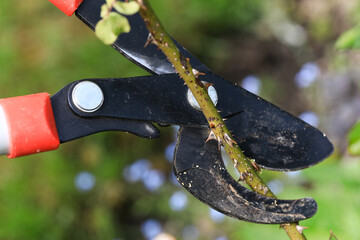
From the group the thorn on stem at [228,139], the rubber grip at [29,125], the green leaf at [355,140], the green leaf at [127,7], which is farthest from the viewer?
the green leaf at [355,140]

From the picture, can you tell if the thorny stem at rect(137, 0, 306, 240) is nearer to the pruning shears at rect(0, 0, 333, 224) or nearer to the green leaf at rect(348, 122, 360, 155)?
the pruning shears at rect(0, 0, 333, 224)

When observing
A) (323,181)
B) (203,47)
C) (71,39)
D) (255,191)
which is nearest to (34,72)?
(71,39)

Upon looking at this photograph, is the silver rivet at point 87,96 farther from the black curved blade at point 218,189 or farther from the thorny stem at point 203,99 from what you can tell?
the thorny stem at point 203,99

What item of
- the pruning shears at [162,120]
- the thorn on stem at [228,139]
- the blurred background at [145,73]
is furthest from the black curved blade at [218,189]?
the blurred background at [145,73]

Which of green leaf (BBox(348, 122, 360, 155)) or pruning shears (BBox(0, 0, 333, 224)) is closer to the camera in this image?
pruning shears (BBox(0, 0, 333, 224))

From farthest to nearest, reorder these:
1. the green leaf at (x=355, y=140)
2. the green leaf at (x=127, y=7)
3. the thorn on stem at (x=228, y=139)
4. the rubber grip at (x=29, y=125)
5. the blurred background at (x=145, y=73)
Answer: the blurred background at (x=145, y=73) < the green leaf at (x=355, y=140) < the rubber grip at (x=29, y=125) < the thorn on stem at (x=228, y=139) < the green leaf at (x=127, y=7)

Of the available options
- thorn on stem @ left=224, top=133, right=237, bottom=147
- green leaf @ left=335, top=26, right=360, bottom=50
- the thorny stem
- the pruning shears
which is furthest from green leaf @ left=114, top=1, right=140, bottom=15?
green leaf @ left=335, top=26, right=360, bottom=50
